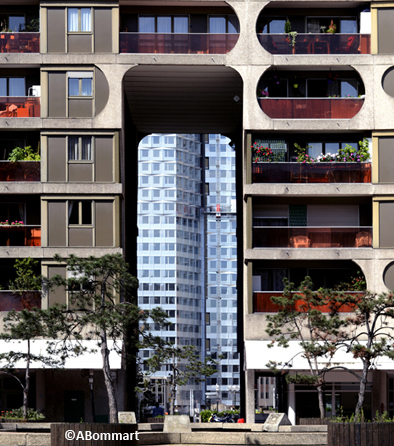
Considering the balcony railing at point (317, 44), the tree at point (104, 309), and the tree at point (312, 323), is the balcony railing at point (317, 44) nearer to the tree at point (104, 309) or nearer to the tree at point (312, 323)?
the tree at point (312, 323)

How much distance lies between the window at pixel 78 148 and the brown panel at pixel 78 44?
3.79m

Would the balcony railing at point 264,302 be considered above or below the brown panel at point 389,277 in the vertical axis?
below

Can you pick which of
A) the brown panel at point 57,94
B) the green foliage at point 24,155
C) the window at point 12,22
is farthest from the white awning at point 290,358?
the window at point 12,22

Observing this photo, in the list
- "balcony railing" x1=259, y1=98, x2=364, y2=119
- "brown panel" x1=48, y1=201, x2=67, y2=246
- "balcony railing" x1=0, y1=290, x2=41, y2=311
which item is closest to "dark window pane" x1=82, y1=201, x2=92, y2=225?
"brown panel" x1=48, y1=201, x2=67, y2=246

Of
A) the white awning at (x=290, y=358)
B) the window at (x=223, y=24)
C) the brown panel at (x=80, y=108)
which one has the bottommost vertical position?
the white awning at (x=290, y=358)

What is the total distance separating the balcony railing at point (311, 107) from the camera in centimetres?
4559

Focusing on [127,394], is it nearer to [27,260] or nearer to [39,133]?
[27,260]

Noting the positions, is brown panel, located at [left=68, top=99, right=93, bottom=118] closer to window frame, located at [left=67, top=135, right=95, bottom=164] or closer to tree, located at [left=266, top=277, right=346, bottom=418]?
window frame, located at [left=67, top=135, right=95, bottom=164]

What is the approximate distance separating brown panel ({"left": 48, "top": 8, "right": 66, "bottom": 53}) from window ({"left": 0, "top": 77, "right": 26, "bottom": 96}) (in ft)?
8.95

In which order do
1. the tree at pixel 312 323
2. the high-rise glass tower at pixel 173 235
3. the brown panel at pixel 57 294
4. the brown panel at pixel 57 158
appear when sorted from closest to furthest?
the tree at pixel 312 323 < the brown panel at pixel 57 294 < the brown panel at pixel 57 158 < the high-rise glass tower at pixel 173 235

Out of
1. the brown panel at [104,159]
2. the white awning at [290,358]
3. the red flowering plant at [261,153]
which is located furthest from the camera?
the red flowering plant at [261,153]

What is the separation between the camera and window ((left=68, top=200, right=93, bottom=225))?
4453cm

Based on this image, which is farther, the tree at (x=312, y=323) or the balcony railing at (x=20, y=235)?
the balcony railing at (x=20, y=235)

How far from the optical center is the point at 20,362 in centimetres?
4262
